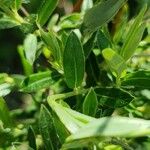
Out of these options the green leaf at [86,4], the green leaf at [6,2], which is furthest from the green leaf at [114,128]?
the green leaf at [86,4]

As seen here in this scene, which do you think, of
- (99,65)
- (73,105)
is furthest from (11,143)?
(99,65)

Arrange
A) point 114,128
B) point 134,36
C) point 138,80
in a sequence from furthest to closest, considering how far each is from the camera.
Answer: point 138,80
point 134,36
point 114,128

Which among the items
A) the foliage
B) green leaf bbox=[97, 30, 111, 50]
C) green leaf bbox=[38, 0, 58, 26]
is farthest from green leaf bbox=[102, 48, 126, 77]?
green leaf bbox=[38, 0, 58, 26]

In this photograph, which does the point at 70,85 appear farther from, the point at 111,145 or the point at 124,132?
the point at 124,132

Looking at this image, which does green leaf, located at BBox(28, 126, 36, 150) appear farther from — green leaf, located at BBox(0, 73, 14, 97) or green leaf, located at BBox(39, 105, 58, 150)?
green leaf, located at BBox(0, 73, 14, 97)

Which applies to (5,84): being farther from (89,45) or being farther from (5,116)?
(89,45)

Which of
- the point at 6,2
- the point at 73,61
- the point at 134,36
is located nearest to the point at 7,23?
the point at 6,2
